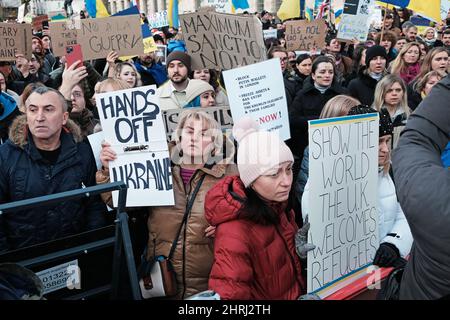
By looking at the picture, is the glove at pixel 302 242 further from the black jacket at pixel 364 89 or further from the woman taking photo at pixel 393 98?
the black jacket at pixel 364 89

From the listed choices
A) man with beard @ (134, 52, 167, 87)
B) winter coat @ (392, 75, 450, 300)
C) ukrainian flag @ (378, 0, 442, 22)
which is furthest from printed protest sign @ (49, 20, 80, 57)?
winter coat @ (392, 75, 450, 300)

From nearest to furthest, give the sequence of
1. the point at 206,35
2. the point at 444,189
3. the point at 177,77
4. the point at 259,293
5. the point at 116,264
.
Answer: the point at 444,189
the point at 259,293
the point at 116,264
the point at 206,35
the point at 177,77

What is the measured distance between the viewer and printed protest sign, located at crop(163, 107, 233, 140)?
3428mm

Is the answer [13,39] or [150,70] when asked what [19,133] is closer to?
[13,39]

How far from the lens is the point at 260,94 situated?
3.81 m

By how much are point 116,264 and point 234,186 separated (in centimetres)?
65

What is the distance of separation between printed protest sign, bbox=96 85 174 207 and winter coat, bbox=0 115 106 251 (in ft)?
0.78

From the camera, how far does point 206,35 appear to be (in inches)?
180

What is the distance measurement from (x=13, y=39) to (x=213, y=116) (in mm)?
3282

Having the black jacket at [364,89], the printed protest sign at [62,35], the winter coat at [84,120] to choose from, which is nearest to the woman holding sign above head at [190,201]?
the winter coat at [84,120]

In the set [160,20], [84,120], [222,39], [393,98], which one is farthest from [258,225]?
[160,20]

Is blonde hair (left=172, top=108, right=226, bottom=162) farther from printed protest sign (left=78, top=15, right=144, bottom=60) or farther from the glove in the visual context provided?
printed protest sign (left=78, top=15, right=144, bottom=60)
